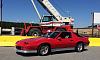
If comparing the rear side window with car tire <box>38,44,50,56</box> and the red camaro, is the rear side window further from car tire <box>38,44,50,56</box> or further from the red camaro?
car tire <box>38,44,50,56</box>

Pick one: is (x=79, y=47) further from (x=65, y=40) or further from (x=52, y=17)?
(x=52, y=17)

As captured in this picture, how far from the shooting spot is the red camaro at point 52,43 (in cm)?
1379

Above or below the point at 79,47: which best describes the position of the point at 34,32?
above

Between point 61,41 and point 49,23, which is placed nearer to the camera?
point 61,41

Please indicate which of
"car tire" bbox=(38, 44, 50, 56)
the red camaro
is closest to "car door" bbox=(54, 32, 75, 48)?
the red camaro

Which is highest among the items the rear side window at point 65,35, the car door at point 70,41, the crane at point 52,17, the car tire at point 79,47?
the crane at point 52,17

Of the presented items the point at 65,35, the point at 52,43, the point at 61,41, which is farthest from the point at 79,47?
the point at 52,43

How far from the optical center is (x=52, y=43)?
1459 centimetres

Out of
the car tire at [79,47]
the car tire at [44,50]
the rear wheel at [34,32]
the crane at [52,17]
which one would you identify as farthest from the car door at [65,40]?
the crane at [52,17]

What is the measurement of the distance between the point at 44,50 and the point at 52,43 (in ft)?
2.13

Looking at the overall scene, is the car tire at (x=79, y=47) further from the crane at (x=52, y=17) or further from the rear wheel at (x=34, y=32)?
the crane at (x=52, y=17)

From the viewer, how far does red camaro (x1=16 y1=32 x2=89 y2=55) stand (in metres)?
13.8

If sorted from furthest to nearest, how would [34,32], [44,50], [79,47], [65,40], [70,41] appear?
[34,32] → [79,47] → [70,41] → [65,40] → [44,50]

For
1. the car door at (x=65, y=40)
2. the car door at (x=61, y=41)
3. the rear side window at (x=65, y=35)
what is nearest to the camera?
the car door at (x=61, y=41)
